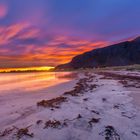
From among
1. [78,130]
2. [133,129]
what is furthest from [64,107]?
[133,129]

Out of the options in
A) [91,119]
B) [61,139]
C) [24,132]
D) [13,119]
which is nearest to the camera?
[61,139]

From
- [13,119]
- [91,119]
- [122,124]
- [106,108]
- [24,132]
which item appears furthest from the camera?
[106,108]

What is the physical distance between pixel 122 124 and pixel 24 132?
284 centimetres

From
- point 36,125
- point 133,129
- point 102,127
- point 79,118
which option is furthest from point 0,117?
point 133,129

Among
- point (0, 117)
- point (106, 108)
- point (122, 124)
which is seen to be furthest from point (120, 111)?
point (0, 117)

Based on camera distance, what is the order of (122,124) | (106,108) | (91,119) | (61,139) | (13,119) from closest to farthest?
(61,139) < (122,124) < (91,119) < (13,119) < (106,108)

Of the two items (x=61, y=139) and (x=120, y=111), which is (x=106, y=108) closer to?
(x=120, y=111)

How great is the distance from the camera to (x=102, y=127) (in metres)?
6.29

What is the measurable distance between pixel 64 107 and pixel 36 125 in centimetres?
242

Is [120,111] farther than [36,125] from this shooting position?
Yes

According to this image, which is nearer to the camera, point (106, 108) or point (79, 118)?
point (79, 118)

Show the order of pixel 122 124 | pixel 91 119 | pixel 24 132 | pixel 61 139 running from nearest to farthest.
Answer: pixel 61 139
pixel 24 132
pixel 122 124
pixel 91 119

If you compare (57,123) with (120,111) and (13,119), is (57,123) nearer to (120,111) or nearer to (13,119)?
(13,119)

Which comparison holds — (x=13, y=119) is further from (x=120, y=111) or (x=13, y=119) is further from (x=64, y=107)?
(x=120, y=111)
